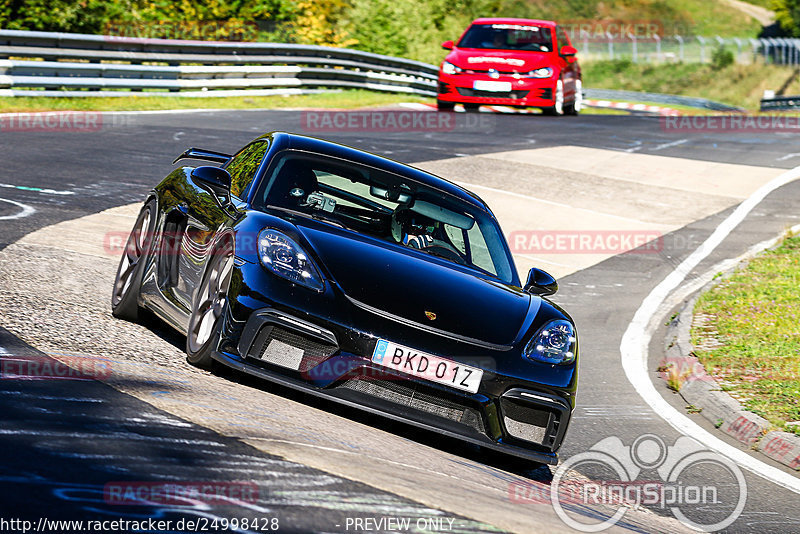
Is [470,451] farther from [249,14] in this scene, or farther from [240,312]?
[249,14]

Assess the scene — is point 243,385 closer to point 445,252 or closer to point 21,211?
point 445,252

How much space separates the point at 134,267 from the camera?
667cm

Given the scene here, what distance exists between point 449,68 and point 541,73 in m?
1.95

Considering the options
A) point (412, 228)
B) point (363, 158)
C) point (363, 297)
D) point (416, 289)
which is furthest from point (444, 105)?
point (363, 297)

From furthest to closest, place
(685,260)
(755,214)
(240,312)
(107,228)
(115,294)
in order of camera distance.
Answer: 1. (755,214)
2. (685,260)
3. (107,228)
4. (115,294)
5. (240,312)

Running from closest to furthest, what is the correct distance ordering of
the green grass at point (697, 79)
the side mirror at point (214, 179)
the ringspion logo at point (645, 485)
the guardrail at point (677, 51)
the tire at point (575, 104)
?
the ringspion logo at point (645, 485) < the side mirror at point (214, 179) < the tire at point (575, 104) < the green grass at point (697, 79) < the guardrail at point (677, 51)

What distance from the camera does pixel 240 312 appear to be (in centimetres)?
518

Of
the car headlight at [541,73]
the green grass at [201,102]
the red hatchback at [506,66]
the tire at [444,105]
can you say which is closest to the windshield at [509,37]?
the red hatchback at [506,66]

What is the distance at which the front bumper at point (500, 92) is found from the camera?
23.1 meters

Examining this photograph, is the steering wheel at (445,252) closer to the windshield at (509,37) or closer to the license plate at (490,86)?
the license plate at (490,86)

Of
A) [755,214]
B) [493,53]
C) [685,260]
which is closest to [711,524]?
[685,260]

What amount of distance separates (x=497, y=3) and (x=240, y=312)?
51.7 metres

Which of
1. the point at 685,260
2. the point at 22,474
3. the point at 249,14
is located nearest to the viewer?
the point at 22,474

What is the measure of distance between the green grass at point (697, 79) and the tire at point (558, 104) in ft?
128
